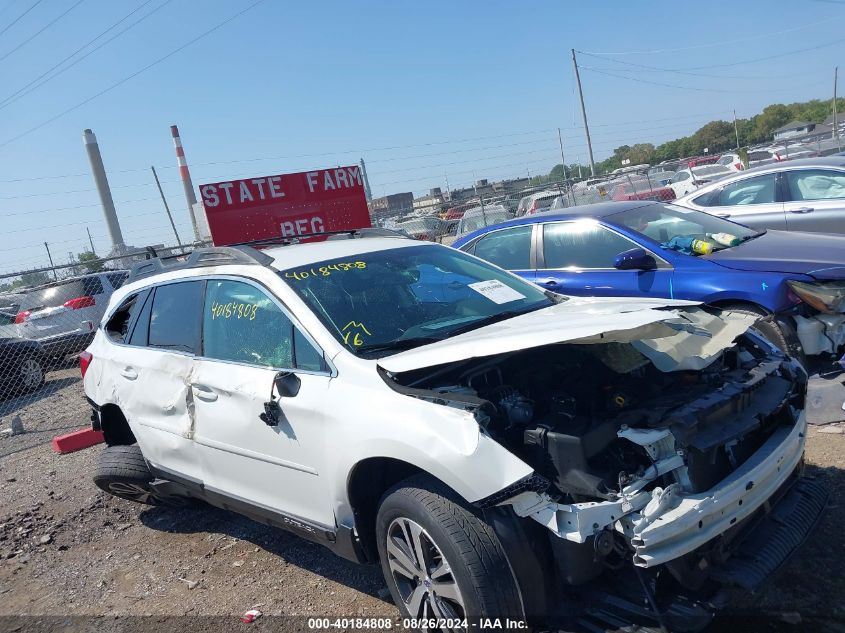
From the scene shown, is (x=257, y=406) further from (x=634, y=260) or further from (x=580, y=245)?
(x=580, y=245)

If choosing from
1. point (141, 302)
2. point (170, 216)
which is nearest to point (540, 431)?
point (141, 302)

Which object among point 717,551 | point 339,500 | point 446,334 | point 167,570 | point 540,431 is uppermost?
point 446,334

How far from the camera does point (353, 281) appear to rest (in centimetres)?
378

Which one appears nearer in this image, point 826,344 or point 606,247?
point 826,344

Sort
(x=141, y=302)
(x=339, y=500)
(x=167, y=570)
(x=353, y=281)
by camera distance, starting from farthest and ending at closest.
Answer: (x=141, y=302) → (x=167, y=570) → (x=353, y=281) → (x=339, y=500)

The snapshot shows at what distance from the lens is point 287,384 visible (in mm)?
3305

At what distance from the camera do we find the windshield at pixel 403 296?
3.39m

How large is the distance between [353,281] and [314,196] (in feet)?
15.1

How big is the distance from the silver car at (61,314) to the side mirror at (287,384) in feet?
33.2

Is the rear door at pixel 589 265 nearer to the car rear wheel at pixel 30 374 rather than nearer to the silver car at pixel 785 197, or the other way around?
the silver car at pixel 785 197

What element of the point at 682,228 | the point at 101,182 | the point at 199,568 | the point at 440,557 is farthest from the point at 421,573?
the point at 101,182

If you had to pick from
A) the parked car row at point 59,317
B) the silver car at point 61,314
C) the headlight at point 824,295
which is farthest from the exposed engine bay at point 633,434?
the silver car at point 61,314

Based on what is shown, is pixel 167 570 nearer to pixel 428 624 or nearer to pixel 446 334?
pixel 428 624

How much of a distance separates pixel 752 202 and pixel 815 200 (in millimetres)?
724
